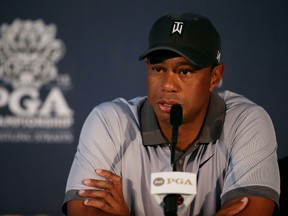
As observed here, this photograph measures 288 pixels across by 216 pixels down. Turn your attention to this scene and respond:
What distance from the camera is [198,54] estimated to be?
2029 millimetres

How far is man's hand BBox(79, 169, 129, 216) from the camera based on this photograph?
1.93 meters

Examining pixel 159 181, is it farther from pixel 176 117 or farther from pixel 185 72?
pixel 185 72

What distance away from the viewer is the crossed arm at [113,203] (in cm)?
191

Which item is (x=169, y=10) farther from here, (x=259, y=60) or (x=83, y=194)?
(x=83, y=194)

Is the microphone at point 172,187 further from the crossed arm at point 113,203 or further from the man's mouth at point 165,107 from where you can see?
the man's mouth at point 165,107

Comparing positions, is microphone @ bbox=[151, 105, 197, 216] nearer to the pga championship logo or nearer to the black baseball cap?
the black baseball cap

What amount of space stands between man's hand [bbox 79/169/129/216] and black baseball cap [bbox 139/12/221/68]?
0.39 metres

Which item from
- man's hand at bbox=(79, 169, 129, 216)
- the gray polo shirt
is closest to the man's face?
the gray polo shirt

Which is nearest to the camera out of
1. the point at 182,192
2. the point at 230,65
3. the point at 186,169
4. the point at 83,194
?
the point at 182,192

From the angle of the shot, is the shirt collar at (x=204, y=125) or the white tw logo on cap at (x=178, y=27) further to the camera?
the shirt collar at (x=204, y=125)

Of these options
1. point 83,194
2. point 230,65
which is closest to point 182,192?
point 83,194

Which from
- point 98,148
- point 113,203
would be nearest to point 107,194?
point 113,203

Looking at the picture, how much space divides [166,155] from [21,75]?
61.4 inches

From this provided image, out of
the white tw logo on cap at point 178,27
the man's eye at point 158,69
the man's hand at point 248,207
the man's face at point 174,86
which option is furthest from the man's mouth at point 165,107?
the man's hand at point 248,207
